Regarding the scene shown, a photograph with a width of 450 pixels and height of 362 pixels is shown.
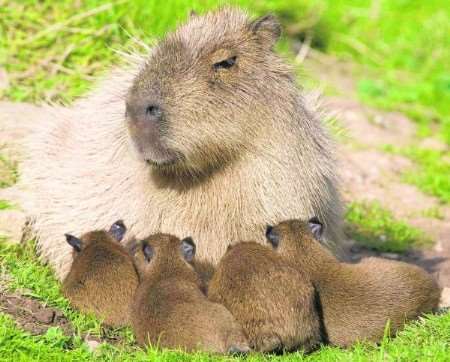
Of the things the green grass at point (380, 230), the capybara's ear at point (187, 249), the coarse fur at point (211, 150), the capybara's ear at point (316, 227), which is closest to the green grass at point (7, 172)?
the coarse fur at point (211, 150)

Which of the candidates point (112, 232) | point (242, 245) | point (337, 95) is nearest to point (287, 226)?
point (242, 245)

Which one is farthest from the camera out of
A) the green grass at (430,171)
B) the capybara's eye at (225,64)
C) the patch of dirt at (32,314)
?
the green grass at (430,171)

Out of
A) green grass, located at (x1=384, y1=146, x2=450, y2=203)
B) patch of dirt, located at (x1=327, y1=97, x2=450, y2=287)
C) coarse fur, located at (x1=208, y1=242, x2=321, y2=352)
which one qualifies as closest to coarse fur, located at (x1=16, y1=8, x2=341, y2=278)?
coarse fur, located at (x1=208, y1=242, x2=321, y2=352)

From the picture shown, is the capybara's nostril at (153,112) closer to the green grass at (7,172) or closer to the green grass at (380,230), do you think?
the green grass at (7,172)

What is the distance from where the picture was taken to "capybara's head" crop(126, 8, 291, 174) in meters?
5.26

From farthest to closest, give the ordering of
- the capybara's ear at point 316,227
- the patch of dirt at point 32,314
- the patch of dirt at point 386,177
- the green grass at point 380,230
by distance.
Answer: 1. the green grass at point 380,230
2. the patch of dirt at point 386,177
3. the capybara's ear at point 316,227
4. the patch of dirt at point 32,314

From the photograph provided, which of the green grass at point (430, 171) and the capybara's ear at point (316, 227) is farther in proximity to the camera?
the green grass at point (430, 171)

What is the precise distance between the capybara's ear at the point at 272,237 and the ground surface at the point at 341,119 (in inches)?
26.8

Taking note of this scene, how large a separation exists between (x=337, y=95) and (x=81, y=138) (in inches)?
176

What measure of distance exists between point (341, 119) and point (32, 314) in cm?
458

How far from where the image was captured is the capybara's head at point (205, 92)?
5.26 metres

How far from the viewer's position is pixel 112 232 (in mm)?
5613

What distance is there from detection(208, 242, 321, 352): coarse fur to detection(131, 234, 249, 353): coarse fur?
11 cm

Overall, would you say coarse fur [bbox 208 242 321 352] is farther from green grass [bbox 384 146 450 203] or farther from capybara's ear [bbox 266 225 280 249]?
green grass [bbox 384 146 450 203]
